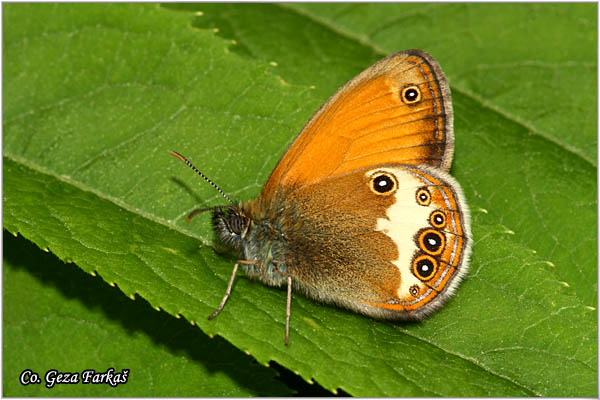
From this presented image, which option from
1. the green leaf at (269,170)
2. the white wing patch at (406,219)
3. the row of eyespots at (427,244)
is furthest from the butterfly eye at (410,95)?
the green leaf at (269,170)

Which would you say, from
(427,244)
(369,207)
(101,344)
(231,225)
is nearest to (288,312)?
(231,225)

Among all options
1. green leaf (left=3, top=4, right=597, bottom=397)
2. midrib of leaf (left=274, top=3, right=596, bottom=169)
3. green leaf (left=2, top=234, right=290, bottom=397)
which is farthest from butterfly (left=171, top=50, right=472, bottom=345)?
midrib of leaf (left=274, top=3, right=596, bottom=169)

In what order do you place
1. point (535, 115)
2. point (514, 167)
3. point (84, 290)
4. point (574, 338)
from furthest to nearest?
point (535, 115) → point (514, 167) → point (84, 290) → point (574, 338)

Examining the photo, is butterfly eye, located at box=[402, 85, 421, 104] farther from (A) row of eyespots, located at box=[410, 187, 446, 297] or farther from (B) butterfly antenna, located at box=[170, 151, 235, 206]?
(B) butterfly antenna, located at box=[170, 151, 235, 206]

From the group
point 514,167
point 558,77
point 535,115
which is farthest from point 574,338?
point 558,77

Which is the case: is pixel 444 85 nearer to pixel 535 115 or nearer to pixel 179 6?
pixel 535 115
